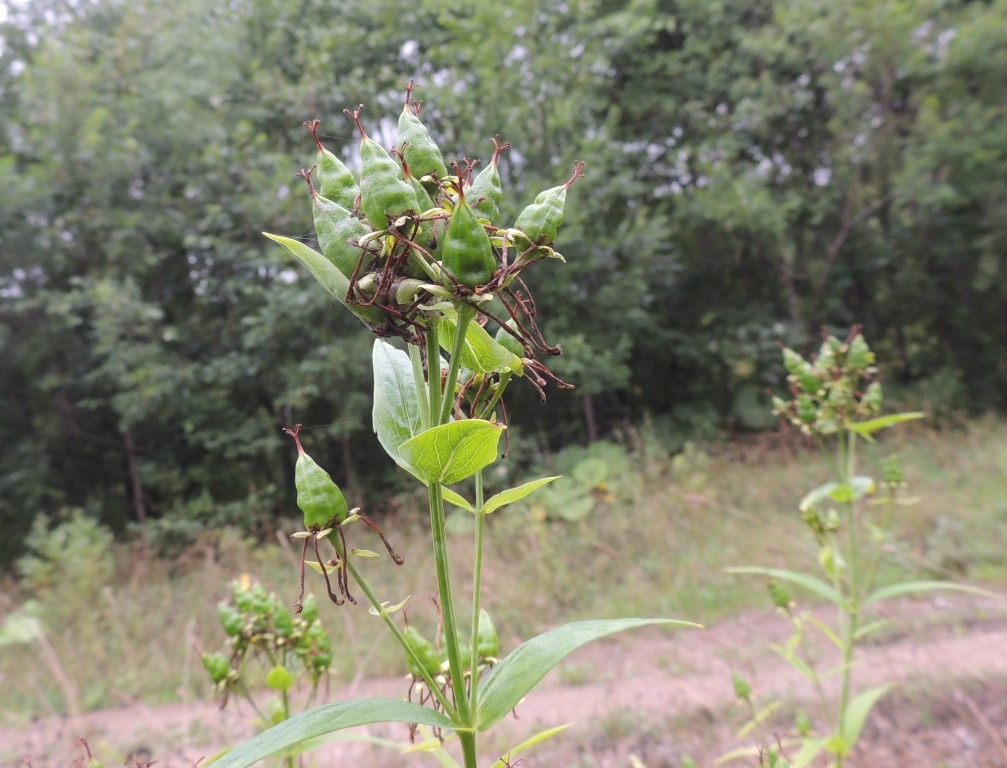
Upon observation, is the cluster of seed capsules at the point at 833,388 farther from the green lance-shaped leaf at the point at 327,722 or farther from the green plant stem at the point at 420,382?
the green lance-shaped leaf at the point at 327,722

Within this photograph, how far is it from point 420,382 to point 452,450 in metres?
0.11

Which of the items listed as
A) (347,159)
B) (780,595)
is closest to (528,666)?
(780,595)

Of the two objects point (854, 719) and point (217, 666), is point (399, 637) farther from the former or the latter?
point (854, 719)

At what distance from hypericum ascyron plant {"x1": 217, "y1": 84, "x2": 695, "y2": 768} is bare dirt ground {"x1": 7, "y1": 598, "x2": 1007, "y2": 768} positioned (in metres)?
1.99

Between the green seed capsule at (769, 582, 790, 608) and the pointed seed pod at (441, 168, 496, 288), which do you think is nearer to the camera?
the pointed seed pod at (441, 168, 496, 288)

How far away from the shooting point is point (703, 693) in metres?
3.21

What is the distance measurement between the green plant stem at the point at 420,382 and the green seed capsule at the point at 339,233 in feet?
0.40

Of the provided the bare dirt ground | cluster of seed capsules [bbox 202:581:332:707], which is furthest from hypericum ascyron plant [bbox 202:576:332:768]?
the bare dirt ground

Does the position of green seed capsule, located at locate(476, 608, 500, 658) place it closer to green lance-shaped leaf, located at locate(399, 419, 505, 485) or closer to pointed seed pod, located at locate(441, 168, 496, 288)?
green lance-shaped leaf, located at locate(399, 419, 505, 485)

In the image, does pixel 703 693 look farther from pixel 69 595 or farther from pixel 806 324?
pixel 806 324

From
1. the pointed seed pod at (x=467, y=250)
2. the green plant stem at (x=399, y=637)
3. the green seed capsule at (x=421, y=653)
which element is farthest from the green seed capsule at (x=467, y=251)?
the green seed capsule at (x=421, y=653)

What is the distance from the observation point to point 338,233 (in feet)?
2.16

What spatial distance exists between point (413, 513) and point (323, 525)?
6.34 m

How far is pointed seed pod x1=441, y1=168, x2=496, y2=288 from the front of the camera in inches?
23.2
